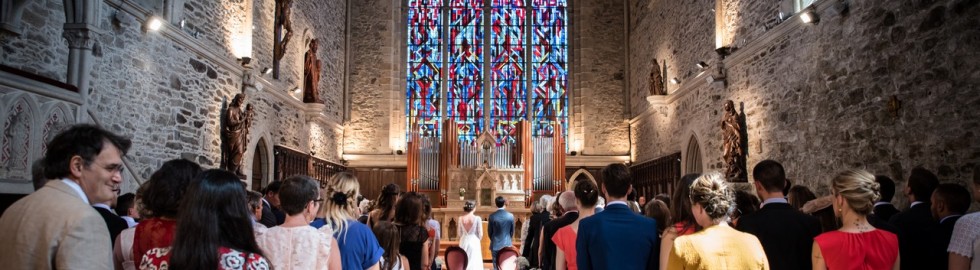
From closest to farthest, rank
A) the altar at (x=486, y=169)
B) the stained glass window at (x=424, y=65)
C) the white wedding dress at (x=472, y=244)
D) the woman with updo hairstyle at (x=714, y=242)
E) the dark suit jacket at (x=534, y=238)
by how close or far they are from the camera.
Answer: the woman with updo hairstyle at (x=714, y=242) < the dark suit jacket at (x=534, y=238) < the white wedding dress at (x=472, y=244) < the altar at (x=486, y=169) < the stained glass window at (x=424, y=65)

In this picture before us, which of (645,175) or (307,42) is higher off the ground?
(307,42)

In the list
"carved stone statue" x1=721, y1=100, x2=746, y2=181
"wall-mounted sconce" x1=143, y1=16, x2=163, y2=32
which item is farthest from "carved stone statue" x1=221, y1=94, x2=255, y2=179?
"carved stone statue" x1=721, y1=100, x2=746, y2=181

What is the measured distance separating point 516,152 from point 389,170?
3.26 m

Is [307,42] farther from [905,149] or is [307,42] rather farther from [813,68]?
[905,149]

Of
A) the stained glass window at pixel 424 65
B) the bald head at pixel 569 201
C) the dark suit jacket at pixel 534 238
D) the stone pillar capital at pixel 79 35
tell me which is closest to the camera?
the bald head at pixel 569 201

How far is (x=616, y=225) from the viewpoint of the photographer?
3.03 meters

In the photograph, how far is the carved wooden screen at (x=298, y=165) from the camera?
11.8m

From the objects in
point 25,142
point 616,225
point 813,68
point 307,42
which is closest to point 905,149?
point 813,68

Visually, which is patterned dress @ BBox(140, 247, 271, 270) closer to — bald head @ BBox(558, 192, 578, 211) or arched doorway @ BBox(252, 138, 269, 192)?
bald head @ BBox(558, 192, 578, 211)

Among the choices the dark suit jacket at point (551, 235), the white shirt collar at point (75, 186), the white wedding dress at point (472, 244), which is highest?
the white shirt collar at point (75, 186)

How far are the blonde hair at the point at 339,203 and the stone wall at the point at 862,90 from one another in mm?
4734

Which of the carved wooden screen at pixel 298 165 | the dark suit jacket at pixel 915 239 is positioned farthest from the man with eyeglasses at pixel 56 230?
the carved wooden screen at pixel 298 165

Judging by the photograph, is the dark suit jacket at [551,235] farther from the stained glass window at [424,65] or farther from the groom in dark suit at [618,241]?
the stained glass window at [424,65]

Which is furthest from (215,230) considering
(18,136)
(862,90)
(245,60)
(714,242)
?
(245,60)
